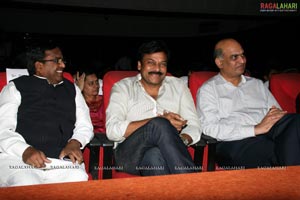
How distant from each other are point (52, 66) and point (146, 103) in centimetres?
70

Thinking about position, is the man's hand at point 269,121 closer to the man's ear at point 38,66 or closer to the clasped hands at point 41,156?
the clasped hands at point 41,156

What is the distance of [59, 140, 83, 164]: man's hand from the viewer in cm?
190

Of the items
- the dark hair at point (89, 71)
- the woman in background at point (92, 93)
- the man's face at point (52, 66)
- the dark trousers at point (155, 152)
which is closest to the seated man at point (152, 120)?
the dark trousers at point (155, 152)

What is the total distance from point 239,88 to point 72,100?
4.33 ft

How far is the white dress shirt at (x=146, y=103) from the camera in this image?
225 centimetres

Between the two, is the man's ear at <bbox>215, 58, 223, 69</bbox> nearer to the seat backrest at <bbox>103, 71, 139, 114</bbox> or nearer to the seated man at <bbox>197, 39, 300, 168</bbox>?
the seated man at <bbox>197, 39, 300, 168</bbox>

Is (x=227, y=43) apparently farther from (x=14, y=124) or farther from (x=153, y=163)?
(x=14, y=124)

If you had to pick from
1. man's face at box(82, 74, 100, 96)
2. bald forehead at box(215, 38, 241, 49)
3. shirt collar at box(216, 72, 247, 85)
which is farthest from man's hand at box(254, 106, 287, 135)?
man's face at box(82, 74, 100, 96)

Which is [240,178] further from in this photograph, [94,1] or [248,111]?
[94,1]

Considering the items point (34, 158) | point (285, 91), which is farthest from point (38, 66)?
point (285, 91)

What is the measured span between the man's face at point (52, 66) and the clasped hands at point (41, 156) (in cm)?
49

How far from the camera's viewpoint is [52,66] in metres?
2.14

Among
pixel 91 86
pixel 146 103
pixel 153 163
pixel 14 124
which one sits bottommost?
pixel 153 163

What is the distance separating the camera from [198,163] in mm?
2104
